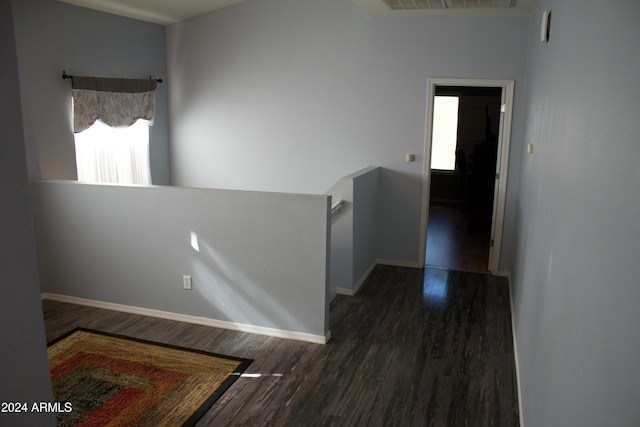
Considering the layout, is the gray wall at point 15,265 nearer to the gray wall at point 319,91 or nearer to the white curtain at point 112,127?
the white curtain at point 112,127

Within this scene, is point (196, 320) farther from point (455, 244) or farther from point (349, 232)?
point (455, 244)

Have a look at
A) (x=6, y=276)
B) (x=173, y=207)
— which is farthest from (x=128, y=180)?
(x=6, y=276)

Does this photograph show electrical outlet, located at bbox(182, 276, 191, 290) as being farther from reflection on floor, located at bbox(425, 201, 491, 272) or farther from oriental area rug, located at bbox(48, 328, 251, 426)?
reflection on floor, located at bbox(425, 201, 491, 272)

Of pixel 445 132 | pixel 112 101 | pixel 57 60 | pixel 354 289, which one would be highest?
pixel 57 60

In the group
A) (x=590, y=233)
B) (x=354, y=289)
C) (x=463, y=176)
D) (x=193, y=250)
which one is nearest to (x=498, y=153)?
(x=354, y=289)

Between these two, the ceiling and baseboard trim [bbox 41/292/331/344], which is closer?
baseboard trim [bbox 41/292/331/344]

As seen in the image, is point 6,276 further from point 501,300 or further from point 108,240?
point 501,300

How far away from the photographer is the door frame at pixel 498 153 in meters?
5.16

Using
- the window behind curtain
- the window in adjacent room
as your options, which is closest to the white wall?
the window behind curtain

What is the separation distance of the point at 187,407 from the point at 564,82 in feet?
8.78

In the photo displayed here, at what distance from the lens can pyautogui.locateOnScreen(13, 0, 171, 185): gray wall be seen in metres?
4.57

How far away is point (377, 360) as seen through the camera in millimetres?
3602

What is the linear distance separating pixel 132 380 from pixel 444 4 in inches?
161

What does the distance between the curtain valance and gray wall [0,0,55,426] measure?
393 centimetres
